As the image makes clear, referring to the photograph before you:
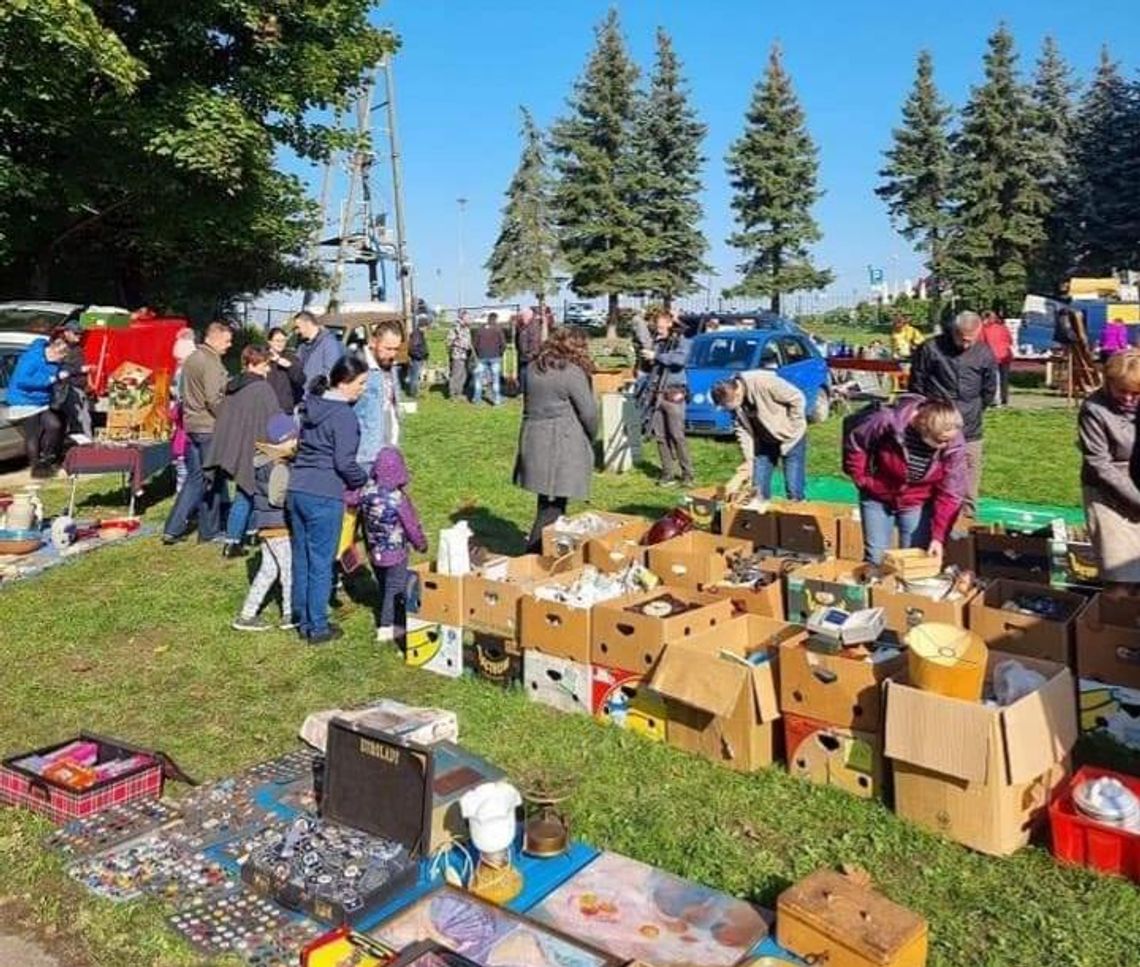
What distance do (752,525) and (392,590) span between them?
243 cm

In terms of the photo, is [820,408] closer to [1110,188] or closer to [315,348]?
[315,348]

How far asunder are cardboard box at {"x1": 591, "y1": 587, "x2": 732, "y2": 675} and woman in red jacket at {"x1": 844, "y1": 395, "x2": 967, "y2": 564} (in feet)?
3.77

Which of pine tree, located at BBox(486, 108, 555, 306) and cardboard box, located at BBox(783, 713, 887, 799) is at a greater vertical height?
pine tree, located at BBox(486, 108, 555, 306)

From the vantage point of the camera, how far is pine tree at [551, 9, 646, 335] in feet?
149

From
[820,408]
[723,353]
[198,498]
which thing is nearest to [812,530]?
[198,498]

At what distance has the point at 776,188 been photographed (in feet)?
150

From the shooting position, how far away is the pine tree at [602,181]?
45.6 m

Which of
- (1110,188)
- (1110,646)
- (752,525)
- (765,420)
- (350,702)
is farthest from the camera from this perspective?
(1110,188)

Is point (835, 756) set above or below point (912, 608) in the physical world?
below

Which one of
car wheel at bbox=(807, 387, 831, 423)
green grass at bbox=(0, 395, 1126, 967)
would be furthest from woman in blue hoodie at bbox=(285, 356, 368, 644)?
car wheel at bbox=(807, 387, 831, 423)

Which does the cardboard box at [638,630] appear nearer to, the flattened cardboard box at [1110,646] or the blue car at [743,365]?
the flattened cardboard box at [1110,646]

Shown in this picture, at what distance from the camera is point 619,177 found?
151ft

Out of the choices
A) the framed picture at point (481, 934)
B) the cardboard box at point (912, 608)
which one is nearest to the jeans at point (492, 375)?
the cardboard box at point (912, 608)

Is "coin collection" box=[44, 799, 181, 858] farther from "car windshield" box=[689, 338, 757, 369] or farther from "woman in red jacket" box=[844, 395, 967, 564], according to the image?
"car windshield" box=[689, 338, 757, 369]
